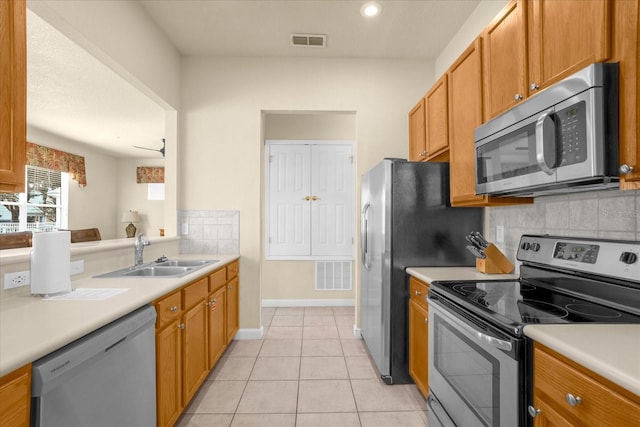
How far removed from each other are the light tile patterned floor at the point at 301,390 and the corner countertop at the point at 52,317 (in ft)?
3.14

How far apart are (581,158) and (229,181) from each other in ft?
9.24

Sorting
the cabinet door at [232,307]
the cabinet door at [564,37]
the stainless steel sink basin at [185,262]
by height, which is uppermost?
the cabinet door at [564,37]

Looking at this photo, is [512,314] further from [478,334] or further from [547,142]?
[547,142]

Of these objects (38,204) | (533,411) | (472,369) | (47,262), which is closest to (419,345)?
(472,369)

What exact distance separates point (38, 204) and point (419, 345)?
24.1 feet

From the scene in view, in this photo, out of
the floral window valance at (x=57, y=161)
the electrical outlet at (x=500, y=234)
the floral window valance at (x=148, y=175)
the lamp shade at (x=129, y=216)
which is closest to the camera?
the electrical outlet at (x=500, y=234)

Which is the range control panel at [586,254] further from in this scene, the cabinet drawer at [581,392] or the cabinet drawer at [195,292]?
the cabinet drawer at [195,292]

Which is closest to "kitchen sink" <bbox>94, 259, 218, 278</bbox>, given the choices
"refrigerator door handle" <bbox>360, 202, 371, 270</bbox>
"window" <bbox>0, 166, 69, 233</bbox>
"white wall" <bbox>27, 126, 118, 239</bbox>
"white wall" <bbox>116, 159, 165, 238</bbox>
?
"refrigerator door handle" <bbox>360, 202, 371, 270</bbox>

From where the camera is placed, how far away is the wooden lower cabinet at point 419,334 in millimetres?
1992

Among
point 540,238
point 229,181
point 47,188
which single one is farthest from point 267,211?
point 47,188

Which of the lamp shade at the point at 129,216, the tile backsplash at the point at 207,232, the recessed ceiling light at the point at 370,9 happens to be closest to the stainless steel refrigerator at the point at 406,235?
the recessed ceiling light at the point at 370,9

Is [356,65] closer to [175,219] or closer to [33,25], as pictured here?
[175,219]

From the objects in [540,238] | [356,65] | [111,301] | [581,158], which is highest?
[356,65]

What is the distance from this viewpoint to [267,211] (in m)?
4.35
